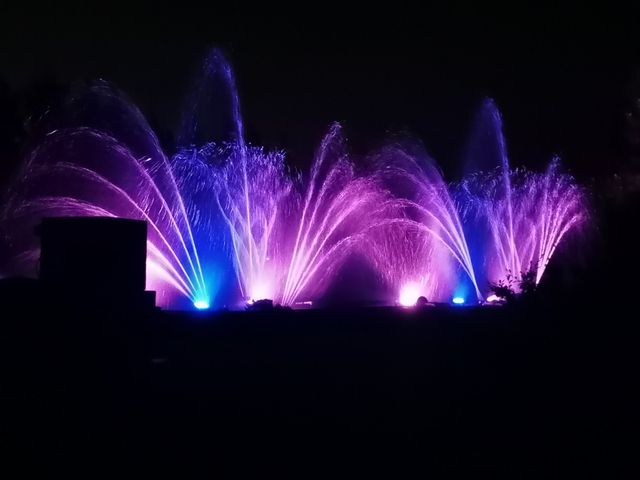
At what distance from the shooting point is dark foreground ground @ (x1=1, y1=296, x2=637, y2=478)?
19.6 feet

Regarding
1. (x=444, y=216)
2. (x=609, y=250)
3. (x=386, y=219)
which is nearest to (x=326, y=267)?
(x=386, y=219)

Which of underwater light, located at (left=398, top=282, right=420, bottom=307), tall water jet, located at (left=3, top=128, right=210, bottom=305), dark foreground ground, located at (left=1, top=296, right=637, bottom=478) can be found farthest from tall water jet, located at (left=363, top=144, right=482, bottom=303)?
dark foreground ground, located at (left=1, top=296, right=637, bottom=478)

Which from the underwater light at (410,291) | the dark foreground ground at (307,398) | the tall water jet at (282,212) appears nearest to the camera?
the dark foreground ground at (307,398)

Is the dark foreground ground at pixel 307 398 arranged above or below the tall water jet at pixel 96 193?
below

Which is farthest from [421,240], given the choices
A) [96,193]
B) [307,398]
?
[307,398]

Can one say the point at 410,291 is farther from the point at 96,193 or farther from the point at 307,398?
the point at 307,398

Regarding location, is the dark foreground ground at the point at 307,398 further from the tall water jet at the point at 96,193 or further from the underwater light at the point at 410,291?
the underwater light at the point at 410,291

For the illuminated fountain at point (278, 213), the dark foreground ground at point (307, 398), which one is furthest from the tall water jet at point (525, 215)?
the dark foreground ground at point (307, 398)

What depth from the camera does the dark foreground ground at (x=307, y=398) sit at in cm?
598

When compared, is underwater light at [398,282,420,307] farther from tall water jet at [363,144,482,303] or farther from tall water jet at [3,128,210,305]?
tall water jet at [3,128,210,305]

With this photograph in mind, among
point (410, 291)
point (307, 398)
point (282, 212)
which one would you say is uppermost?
point (282, 212)

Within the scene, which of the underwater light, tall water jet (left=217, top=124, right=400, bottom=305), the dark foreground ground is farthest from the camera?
the underwater light

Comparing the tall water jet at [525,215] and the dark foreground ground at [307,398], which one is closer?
the dark foreground ground at [307,398]

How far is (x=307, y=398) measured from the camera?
797 cm
